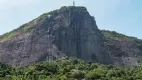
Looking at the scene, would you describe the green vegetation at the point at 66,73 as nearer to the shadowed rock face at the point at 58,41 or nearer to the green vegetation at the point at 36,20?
the shadowed rock face at the point at 58,41

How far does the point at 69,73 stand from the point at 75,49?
63.2 feet

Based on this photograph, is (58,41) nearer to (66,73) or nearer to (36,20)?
(36,20)

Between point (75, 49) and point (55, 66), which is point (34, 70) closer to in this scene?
point (55, 66)

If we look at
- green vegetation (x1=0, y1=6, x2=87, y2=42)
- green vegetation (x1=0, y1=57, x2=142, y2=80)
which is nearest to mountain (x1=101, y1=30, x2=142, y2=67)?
green vegetation (x1=0, y1=6, x2=87, y2=42)

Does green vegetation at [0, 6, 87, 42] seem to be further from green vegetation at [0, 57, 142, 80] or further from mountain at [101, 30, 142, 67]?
green vegetation at [0, 57, 142, 80]

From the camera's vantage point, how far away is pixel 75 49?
297 ft

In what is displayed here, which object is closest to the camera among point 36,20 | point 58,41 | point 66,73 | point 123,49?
point 66,73

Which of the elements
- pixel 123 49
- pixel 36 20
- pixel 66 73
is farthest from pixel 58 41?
pixel 123 49

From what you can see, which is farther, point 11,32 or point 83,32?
point 11,32

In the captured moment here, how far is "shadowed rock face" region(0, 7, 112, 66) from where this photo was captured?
3504 inches

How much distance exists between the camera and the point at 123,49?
108125 mm

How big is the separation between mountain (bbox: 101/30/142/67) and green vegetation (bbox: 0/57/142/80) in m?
23.1

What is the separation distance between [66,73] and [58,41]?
19.5 m

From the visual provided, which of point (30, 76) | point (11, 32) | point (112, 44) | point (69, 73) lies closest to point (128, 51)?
point (112, 44)
